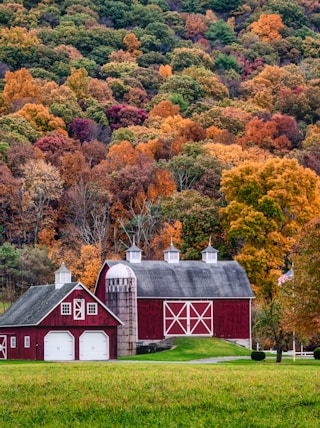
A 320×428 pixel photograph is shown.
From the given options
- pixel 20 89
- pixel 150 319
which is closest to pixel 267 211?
pixel 150 319

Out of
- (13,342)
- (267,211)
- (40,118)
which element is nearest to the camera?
(13,342)

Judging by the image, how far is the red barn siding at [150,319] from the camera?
280 feet

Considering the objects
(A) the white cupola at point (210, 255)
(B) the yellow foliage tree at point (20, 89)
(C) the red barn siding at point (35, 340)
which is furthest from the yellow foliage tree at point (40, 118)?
(C) the red barn siding at point (35, 340)

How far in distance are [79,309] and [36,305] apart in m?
3.24

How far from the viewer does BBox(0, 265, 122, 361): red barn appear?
255 feet

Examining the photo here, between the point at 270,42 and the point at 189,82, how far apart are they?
36.6 metres

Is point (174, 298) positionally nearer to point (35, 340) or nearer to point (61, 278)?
point (61, 278)

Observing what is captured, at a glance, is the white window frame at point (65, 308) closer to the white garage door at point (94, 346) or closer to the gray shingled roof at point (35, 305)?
the gray shingled roof at point (35, 305)

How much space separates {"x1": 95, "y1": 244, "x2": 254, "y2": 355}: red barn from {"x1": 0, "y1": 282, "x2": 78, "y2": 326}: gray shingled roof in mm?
5180

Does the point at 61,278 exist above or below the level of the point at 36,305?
above

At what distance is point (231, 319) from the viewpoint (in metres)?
88.5

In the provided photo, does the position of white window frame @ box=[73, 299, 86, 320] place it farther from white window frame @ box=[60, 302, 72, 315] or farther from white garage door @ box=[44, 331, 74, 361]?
white garage door @ box=[44, 331, 74, 361]

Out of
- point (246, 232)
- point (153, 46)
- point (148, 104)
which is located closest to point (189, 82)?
point (148, 104)

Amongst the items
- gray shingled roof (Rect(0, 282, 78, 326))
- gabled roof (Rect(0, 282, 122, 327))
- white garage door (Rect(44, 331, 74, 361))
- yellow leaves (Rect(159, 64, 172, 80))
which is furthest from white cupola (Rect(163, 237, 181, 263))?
yellow leaves (Rect(159, 64, 172, 80))
